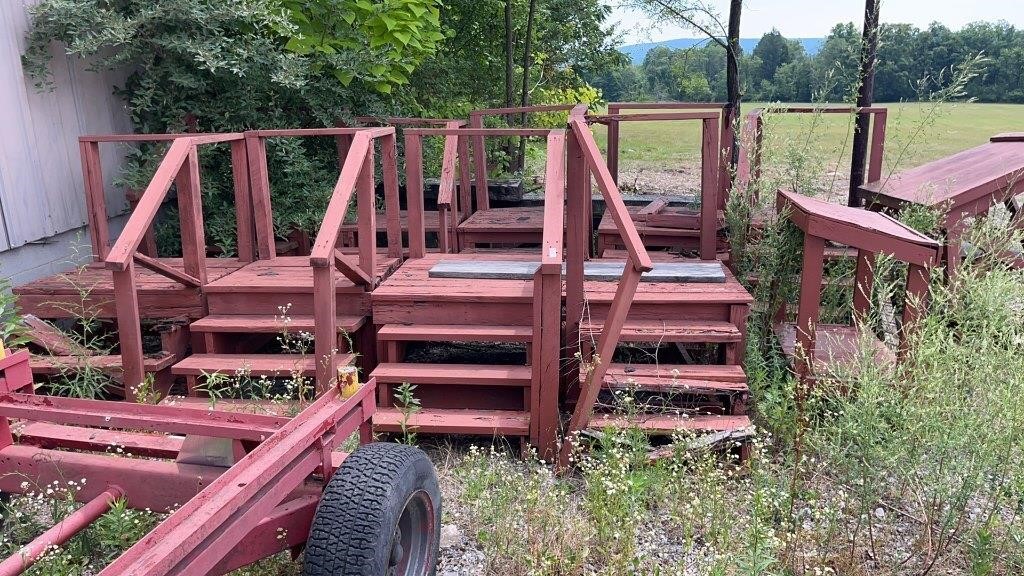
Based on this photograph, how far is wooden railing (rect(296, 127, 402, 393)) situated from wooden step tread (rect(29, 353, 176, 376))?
1.03 m

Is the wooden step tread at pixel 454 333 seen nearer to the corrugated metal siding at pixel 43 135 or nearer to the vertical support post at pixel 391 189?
the vertical support post at pixel 391 189

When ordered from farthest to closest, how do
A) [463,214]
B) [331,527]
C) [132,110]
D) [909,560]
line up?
[463,214]
[132,110]
[909,560]
[331,527]

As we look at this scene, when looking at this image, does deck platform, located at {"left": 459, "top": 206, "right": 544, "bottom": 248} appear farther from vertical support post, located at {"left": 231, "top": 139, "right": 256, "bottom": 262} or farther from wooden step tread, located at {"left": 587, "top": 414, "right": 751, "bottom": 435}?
wooden step tread, located at {"left": 587, "top": 414, "right": 751, "bottom": 435}

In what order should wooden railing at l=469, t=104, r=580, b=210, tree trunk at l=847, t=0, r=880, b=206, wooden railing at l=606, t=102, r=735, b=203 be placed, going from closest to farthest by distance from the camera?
tree trunk at l=847, t=0, r=880, b=206 < wooden railing at l=606, t=102, r=735, b=203 < wooden railing at l=469, t=104, r=580, b=210

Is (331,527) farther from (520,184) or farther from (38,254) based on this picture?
(520,184)

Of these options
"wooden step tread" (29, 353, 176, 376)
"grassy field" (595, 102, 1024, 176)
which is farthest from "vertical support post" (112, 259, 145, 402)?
"grassy field" (595, 102, 1024, 176)

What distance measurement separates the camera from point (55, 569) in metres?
2.42

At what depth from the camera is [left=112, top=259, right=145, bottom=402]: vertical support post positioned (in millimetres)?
3693

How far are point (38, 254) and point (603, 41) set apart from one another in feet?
27.6

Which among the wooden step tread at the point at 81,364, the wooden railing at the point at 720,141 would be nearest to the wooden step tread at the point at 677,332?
the wooden railing at the point at 720,141

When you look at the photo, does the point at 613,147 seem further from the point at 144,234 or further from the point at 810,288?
the point at 144,234

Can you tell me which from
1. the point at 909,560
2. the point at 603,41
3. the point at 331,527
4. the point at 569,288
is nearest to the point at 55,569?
the point at 331,527

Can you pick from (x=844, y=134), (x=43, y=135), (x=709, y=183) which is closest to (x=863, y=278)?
(x=709, y=183)

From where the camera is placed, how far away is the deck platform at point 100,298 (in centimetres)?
455
